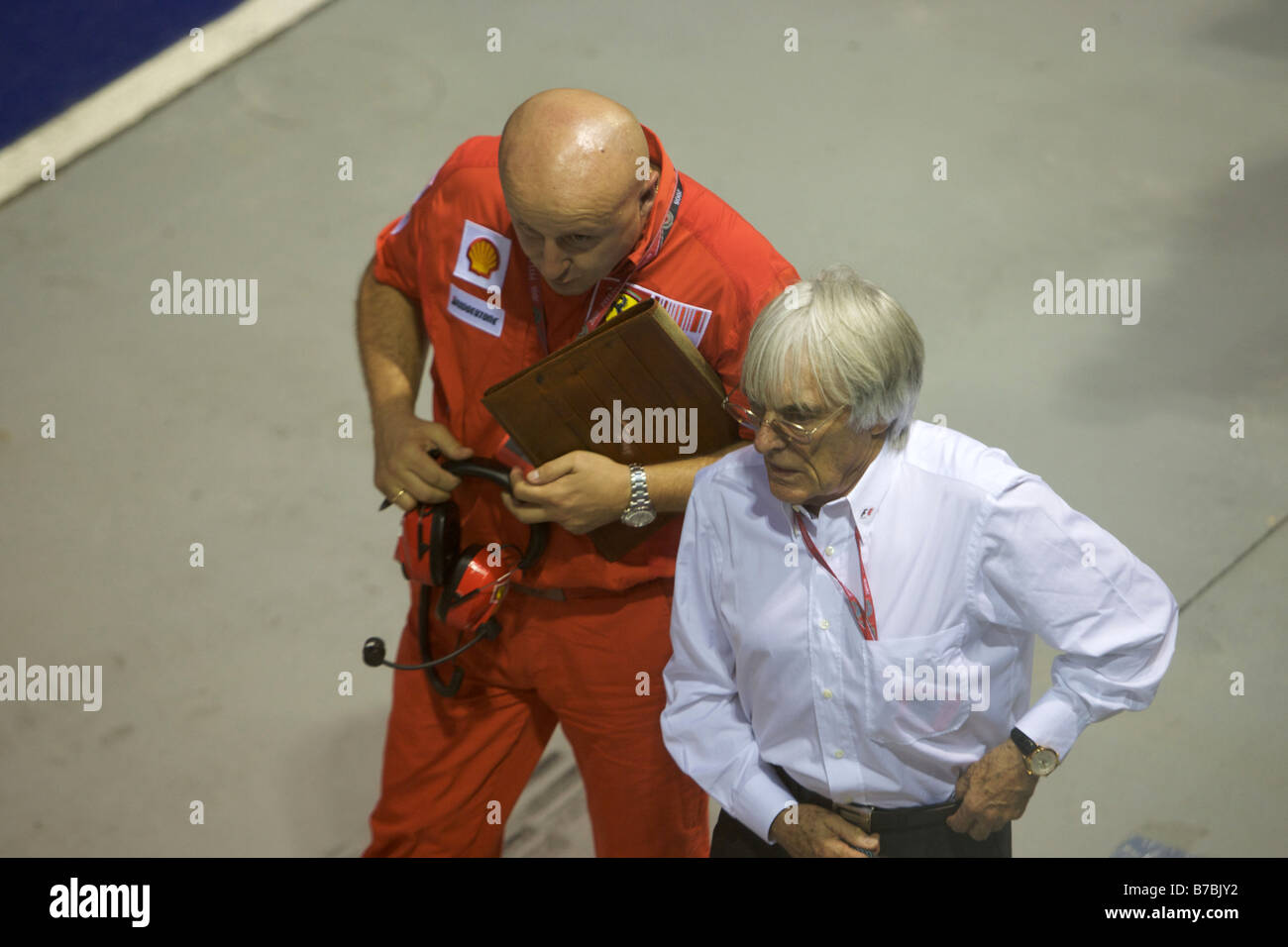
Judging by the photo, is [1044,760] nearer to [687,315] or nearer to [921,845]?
[921,845]

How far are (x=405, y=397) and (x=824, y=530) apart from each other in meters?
0.98

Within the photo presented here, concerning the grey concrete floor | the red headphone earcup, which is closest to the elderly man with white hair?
the red headphone earcup

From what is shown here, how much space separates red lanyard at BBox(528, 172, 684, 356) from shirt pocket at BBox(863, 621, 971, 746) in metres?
0.76

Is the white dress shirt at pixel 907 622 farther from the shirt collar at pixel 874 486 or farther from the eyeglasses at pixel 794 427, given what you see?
the eyeglasses at pixel 794 427

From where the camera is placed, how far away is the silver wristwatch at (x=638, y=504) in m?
2.38

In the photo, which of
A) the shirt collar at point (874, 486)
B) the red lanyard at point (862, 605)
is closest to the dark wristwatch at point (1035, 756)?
the red lanyard at point (862, 605)

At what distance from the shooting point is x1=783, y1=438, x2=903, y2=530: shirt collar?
6.58 feet

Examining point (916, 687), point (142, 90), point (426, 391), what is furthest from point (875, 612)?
point (142, 90)

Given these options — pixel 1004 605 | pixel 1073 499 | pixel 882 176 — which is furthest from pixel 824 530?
pixel 882 176

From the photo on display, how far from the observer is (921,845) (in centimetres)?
213

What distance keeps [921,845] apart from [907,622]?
0.40 meters

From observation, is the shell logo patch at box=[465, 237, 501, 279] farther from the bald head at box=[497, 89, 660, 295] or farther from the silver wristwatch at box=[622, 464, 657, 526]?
the silver wristwatch at box=[622, 464, 657, 526]

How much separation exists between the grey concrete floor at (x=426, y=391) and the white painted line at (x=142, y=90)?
133 millimetres

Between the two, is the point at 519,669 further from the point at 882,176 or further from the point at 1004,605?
the point at 882,176
